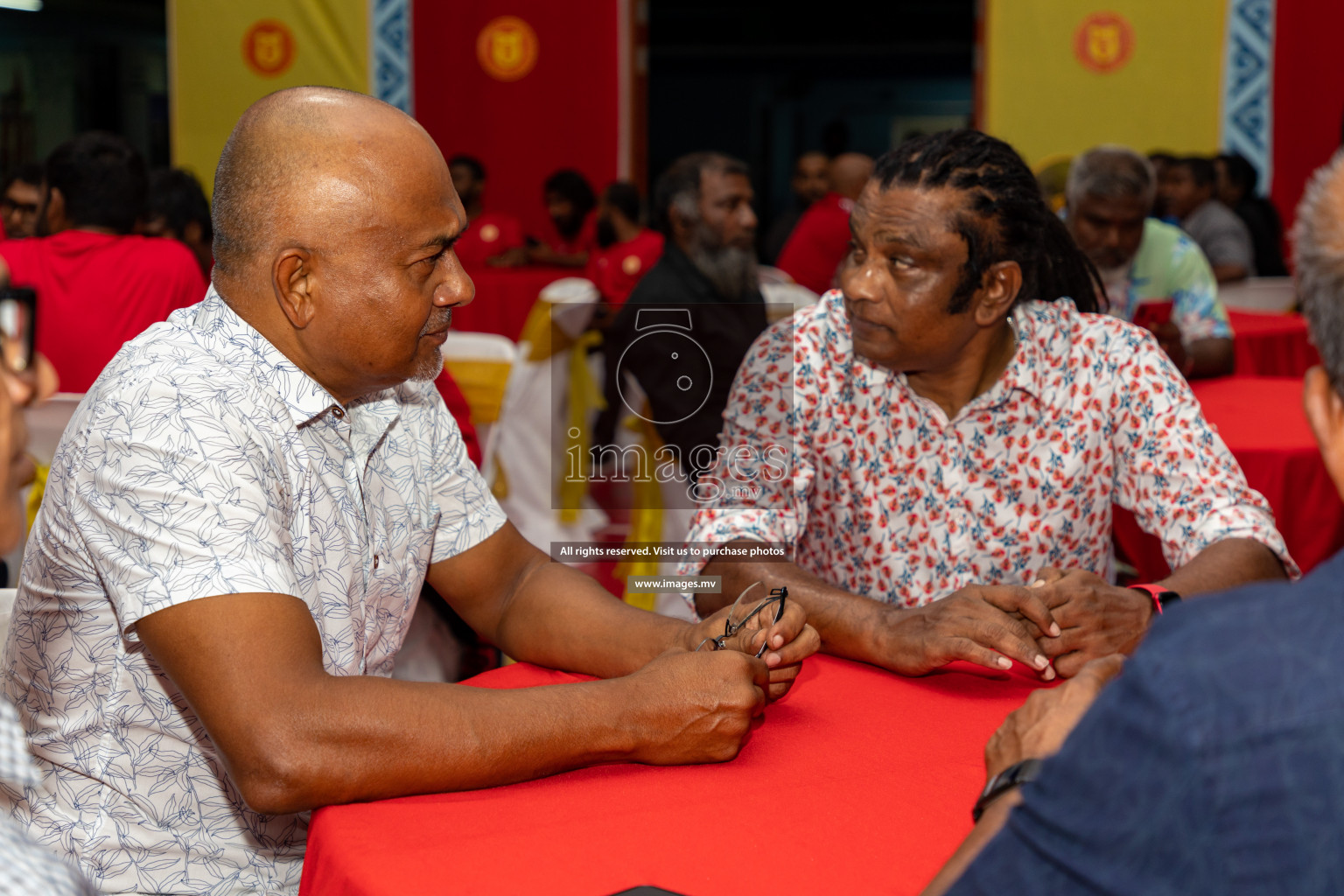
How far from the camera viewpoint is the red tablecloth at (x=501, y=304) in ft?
22.5

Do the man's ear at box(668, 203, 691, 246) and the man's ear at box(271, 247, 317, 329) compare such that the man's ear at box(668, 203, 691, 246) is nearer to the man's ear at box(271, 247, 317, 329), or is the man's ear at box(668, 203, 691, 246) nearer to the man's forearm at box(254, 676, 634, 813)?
the man's ear at box(271, 247, 317, 329)

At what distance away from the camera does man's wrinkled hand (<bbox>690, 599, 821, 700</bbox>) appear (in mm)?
1328

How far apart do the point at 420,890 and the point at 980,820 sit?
0.43m

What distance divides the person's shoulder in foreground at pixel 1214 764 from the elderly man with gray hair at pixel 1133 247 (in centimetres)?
321

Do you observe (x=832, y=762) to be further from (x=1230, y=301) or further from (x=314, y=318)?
(x=1230, y=301)

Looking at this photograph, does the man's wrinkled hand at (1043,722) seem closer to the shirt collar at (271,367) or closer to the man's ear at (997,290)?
the shirt collar at (271,367)

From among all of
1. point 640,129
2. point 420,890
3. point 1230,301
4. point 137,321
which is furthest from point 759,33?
point 420,890

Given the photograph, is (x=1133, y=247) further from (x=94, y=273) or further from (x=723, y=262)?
(x=94, y=273)

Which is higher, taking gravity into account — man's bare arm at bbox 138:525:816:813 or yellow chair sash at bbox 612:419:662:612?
man's bare arm at bbox 138:525:816:813

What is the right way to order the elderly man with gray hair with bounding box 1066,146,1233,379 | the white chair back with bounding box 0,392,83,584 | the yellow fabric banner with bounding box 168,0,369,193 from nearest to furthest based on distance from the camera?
the white chair back with bounding box 0,392,83,584 → the elderly man with gray hair with bounding box 1066,146,1233,379 → the yellow fabric banner with bounding box 168,0,369,193

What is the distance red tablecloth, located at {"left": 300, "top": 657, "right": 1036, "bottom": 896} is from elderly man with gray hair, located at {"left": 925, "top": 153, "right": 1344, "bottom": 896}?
0.29 meters

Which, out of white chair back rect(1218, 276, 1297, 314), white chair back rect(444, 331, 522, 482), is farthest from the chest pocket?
white chair back rect(1218, 276, 1297, 314)

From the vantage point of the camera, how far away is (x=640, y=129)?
923cm

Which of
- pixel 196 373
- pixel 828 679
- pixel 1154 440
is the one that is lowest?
pixel 828 679
